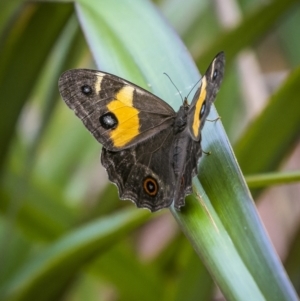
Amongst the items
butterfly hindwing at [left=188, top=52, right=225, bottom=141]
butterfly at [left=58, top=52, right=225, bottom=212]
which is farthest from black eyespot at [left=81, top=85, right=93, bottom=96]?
butterfly hindwing at [left=188, top=52, right=225, bottom=141]

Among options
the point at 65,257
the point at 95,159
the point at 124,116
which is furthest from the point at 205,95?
the point at 95,159

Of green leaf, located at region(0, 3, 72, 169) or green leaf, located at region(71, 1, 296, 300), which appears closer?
green leaf, located at region(71, 1, 296, 300)

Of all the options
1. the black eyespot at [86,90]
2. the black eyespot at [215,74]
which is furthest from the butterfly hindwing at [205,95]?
the black eyespot at [86,90]

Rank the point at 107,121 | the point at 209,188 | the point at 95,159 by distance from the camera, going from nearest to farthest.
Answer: the point at 209,188 → the point at 107,121 → the point at 95,159

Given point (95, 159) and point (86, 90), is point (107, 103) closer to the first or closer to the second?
point (86, 90)

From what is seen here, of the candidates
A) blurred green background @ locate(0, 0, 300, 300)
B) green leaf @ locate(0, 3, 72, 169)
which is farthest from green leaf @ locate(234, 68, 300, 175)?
green leaf @ locate(0, 3, 72, 169)

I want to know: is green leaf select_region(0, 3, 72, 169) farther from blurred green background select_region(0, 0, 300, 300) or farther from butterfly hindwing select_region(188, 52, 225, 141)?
butterfly hindwing select_region(188, 52, 225, 141)

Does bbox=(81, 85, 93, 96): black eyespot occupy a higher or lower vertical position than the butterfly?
higher
